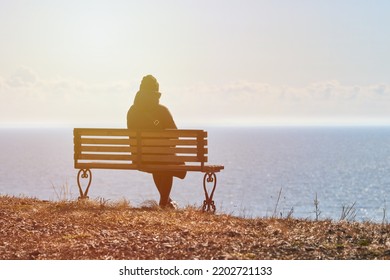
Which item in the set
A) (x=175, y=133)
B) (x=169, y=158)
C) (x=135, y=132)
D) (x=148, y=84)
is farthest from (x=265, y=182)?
(x=175, y=133)

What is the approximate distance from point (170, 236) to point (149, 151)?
4.69 meters

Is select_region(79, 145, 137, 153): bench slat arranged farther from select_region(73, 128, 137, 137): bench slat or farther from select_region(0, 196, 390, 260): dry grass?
select_region(0, 196, 390, 260): dry grass

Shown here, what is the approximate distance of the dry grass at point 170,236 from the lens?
10.3m

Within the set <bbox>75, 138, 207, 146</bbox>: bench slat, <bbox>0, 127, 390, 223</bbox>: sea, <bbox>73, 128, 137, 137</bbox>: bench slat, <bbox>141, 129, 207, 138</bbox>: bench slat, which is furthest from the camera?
<bbox>0, 127, 390, 223</bbox>: sea

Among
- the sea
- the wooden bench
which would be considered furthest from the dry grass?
the sea

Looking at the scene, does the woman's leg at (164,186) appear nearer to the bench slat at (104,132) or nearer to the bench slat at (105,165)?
the bench slat at (105,165)

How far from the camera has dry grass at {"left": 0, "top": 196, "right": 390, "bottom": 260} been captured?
1027cm

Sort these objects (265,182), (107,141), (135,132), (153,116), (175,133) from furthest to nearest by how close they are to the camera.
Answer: (265,182) → (107,141) → (153,116) → (135,132) → (175,133)

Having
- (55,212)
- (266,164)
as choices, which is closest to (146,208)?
(55,212)

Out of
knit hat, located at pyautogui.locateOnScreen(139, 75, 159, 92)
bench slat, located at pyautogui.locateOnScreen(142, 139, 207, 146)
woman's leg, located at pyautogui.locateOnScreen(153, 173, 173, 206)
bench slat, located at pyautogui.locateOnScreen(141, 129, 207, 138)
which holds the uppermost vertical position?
knit hat, located at pyautogui.locateOnScreen(139, 75, 159, 92)

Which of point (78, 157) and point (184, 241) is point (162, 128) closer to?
point (78, 157)

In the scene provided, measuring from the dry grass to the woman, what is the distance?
4.51ft

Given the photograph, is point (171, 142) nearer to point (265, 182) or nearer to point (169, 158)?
point (169, 158)

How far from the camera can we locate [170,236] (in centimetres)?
1131
